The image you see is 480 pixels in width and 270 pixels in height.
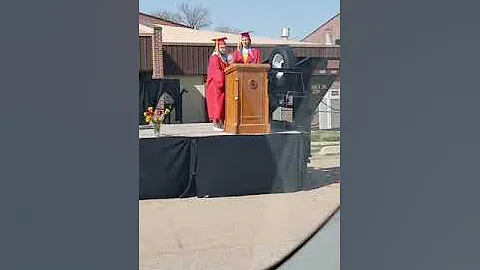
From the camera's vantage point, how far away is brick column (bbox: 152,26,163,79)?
917cm

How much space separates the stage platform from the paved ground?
0.10m

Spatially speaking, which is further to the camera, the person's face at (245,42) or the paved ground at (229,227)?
the person's face at (245,42)

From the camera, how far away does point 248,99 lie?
6.04 m

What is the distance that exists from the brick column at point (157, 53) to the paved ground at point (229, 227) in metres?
3.87

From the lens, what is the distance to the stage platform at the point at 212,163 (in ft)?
17.3

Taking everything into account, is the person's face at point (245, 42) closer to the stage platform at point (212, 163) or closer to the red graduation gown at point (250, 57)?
the red graduation gown at point (250, 57)

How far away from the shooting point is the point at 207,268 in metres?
3.56


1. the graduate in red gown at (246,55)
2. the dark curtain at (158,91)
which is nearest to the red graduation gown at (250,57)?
the graduate in red gown at (246,55)

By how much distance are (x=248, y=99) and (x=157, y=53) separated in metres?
3.52

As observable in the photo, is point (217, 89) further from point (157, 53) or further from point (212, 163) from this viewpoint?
point (157, 53)

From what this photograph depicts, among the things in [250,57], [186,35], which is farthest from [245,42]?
[186,35]

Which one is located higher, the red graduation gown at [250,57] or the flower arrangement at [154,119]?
the red graduation gown at [250,57]
